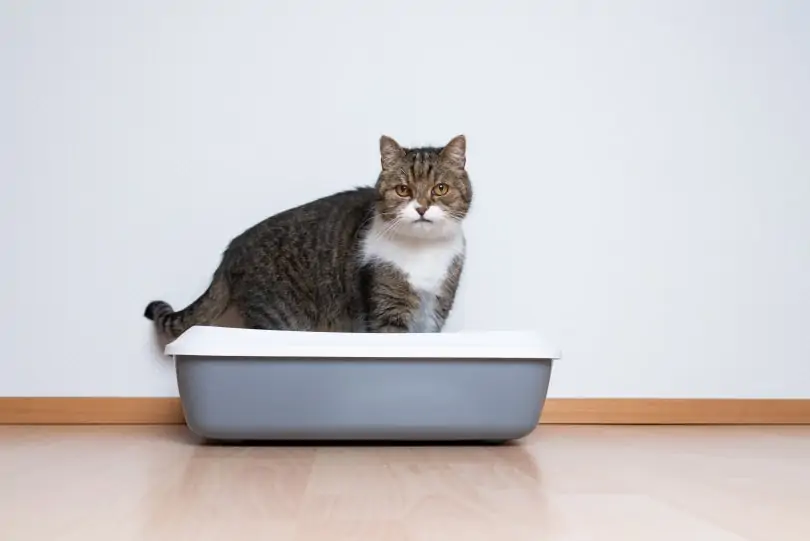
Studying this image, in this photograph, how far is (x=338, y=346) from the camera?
150cm

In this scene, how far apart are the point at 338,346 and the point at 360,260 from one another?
0.32 m

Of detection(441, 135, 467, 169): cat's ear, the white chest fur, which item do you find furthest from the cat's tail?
detection(441, 135, 467, 169): cat's ear

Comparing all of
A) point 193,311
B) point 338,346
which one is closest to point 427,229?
point 338,346

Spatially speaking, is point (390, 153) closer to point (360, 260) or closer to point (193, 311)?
point (360, 260)

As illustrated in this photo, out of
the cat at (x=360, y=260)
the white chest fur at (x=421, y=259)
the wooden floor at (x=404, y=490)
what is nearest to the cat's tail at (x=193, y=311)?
the cat at (x=360, y=260)

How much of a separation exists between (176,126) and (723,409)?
154 cm

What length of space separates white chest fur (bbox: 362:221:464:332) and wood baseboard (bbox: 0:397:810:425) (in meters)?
0.44

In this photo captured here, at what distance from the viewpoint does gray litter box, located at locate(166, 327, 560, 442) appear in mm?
1502

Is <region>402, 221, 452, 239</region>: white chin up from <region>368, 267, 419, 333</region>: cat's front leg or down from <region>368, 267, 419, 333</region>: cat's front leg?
up

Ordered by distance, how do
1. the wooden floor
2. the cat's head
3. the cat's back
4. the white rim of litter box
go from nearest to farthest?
the wooden floor < the white rim of litter box < the cat's head < the cat's back

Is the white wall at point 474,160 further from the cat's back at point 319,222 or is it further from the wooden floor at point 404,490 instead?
the wooden floor at point 404,490

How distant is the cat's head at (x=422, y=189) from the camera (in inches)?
67.4

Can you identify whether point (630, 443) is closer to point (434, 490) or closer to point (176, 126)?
point (434, 490)

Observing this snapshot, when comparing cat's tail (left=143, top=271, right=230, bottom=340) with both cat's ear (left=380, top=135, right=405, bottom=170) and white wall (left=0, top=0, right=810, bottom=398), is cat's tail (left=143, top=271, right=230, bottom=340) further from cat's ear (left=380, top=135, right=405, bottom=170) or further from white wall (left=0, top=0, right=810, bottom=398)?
cat's ear (left=380, top=135, right=405, bottom=170)
